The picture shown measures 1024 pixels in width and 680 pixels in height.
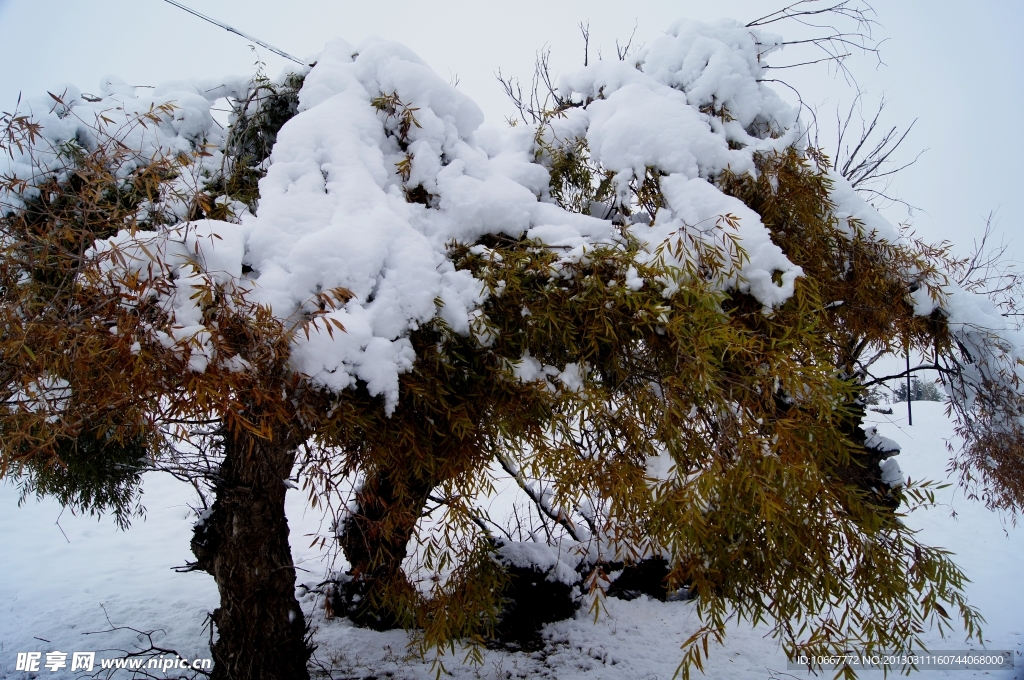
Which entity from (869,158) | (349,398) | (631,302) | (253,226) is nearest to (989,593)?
(869,158)

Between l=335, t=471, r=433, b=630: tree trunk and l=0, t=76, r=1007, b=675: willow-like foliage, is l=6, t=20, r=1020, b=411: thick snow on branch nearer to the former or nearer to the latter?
l=0, t=76, r=1007, b=675: willow-like foliage

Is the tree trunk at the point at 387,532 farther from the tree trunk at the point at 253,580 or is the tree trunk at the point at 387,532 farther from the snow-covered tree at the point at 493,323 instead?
the tree trunk at the point at 253,580

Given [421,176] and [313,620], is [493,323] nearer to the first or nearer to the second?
[421,176]

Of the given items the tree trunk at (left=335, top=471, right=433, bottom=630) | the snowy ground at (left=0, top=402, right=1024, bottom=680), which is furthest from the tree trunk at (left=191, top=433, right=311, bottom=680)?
the snowy ground at (left=0, top=402, right=1024, bottom=680)

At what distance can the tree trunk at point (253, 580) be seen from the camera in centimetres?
158

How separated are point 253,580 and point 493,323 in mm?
1109

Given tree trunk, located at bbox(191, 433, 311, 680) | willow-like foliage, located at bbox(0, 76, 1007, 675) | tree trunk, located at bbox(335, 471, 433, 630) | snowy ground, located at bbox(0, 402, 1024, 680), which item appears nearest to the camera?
willow-like foliage, located at bbox(0, 76, 1007, 675)

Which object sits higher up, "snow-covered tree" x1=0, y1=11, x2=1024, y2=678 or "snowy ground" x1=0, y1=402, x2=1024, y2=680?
"snow-covered tree" x1=0, y1=11, x2=1024, y2=678

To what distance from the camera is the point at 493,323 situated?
130 centimetres

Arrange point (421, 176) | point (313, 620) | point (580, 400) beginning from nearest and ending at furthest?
point (580, 400) → point (421, 176) → point (313, 620)

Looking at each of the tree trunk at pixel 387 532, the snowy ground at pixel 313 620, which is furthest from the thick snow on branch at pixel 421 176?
the snowy ground at pixel 313 620

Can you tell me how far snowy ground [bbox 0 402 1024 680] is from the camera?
2225 millimetres

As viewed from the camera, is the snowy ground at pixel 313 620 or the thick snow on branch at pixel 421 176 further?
the snowy ground at pixel 313 620

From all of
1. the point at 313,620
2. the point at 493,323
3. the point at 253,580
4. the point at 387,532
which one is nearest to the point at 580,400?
the point at 493,323
